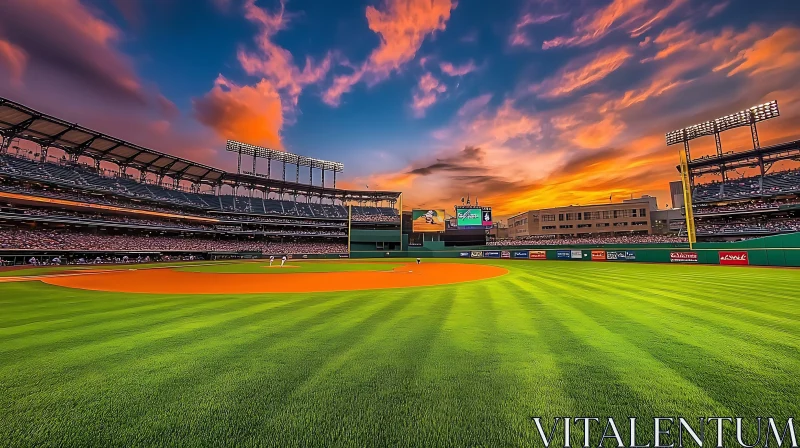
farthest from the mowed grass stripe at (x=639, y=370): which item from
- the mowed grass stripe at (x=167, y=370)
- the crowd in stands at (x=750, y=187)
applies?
the crowd in stands at (x=750, y=187)

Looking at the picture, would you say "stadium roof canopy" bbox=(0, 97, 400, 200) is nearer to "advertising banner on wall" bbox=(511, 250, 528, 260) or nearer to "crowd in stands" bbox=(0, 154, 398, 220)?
"crowd in stands" bbox=(0, 154, 398, 220)

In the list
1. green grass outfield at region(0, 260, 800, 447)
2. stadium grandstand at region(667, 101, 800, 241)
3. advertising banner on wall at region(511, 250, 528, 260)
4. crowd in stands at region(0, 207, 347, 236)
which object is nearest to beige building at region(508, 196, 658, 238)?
stadium grandstand at region(667, 101, 800, 241)

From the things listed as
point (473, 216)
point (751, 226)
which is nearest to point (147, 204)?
point (473, 216)

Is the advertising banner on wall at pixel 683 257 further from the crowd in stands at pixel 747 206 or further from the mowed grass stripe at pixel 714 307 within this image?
the crowd in stands at pixel 747 206

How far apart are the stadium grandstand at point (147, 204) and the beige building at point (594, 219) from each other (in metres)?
40.0

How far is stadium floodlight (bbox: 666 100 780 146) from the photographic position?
137ft

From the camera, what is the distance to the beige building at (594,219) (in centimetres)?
6744

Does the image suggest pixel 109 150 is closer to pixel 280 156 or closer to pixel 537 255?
pixel 280 156

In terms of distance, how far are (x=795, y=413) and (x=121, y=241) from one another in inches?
2155

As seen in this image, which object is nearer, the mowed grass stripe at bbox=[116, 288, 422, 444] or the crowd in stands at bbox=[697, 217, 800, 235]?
the mowed grass stripe at bbox=[116, 288, 422, 444]

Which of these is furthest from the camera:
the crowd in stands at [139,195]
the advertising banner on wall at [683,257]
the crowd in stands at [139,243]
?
the crowd in stands at [139,195]

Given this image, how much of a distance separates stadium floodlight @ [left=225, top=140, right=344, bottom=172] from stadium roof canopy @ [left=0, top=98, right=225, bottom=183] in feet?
Answer: 21.5

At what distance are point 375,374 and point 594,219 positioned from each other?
8315 centimetres

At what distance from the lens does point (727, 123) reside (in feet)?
147
